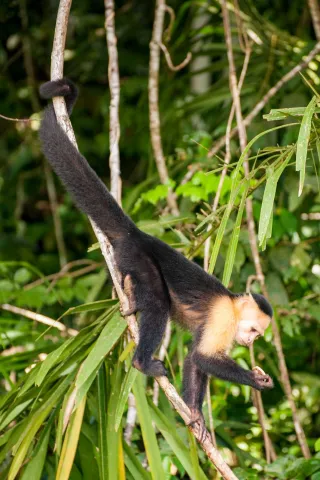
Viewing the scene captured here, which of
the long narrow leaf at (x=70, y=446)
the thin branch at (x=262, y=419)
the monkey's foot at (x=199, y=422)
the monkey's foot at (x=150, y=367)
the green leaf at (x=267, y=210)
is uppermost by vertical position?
the green leaf at (x=267, y=210)

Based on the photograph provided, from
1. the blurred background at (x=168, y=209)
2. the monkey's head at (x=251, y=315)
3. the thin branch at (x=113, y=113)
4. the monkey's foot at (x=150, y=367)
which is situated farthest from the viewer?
the thin branch at (x=113, y=113)

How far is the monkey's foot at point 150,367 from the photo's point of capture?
8.63 feet

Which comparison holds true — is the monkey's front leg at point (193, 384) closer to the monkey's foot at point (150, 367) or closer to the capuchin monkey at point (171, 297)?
the capuchin monkey at point (171, 297)

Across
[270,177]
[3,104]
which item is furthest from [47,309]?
[270,177]

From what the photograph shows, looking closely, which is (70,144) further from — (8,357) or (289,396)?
(289,396)

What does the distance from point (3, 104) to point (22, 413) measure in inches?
156

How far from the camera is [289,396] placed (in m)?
3.55

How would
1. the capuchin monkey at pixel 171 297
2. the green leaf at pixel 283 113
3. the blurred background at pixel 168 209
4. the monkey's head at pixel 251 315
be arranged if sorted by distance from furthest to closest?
the blurred background at pixel 168 209
the monkey's head at pixel 251 315
the capuchin monkey at pixel 171 297
the green leaf at pixel 283 113

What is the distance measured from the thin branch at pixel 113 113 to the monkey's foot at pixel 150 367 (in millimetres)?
790

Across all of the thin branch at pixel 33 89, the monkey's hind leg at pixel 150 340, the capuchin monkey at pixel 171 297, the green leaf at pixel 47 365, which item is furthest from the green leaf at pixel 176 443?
the thin branch at pixel 33 89

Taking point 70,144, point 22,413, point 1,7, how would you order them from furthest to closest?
point 1,7 < point 22,413 < point 70,144

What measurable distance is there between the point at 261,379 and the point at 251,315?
256 millimetres

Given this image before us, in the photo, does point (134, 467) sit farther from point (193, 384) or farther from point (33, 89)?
point (33, 89)

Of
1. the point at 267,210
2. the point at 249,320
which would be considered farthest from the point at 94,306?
the point at 267,210
